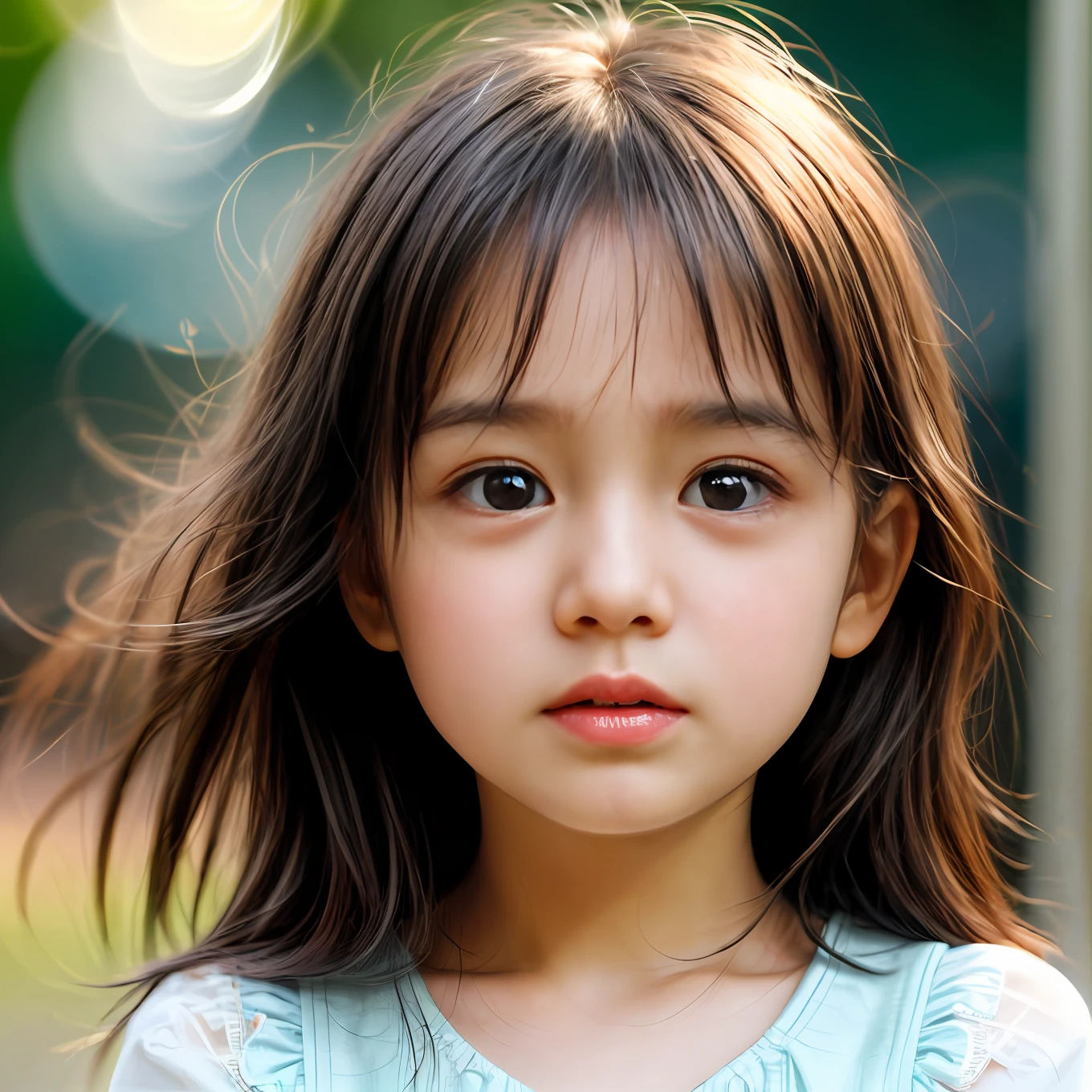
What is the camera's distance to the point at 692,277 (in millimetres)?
651

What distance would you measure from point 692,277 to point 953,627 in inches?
12.2

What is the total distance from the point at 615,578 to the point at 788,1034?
315 millimetres

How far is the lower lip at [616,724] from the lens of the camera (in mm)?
664

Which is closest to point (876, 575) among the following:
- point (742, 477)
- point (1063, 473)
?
point (742, 477)

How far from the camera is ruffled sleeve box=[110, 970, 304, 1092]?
29.7 inches

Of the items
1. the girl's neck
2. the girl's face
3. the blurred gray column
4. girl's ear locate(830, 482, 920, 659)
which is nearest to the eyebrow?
the girl's face

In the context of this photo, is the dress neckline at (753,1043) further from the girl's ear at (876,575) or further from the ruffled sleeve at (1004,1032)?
the girl's ear at (876,575)

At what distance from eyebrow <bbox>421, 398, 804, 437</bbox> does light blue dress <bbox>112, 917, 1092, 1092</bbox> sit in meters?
0.34

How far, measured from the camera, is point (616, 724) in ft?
2.18

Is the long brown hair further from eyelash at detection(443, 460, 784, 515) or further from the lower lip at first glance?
the lower lip

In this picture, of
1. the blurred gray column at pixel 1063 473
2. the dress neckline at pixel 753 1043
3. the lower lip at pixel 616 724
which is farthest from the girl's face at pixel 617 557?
the blurred gray column at pixel 1063 473

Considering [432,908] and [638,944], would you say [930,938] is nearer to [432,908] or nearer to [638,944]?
[638,944]

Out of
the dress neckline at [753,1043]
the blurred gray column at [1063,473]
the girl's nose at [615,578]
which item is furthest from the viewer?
the blurred gray column at [1063,473]

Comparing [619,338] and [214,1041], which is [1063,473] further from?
[214,1041]
